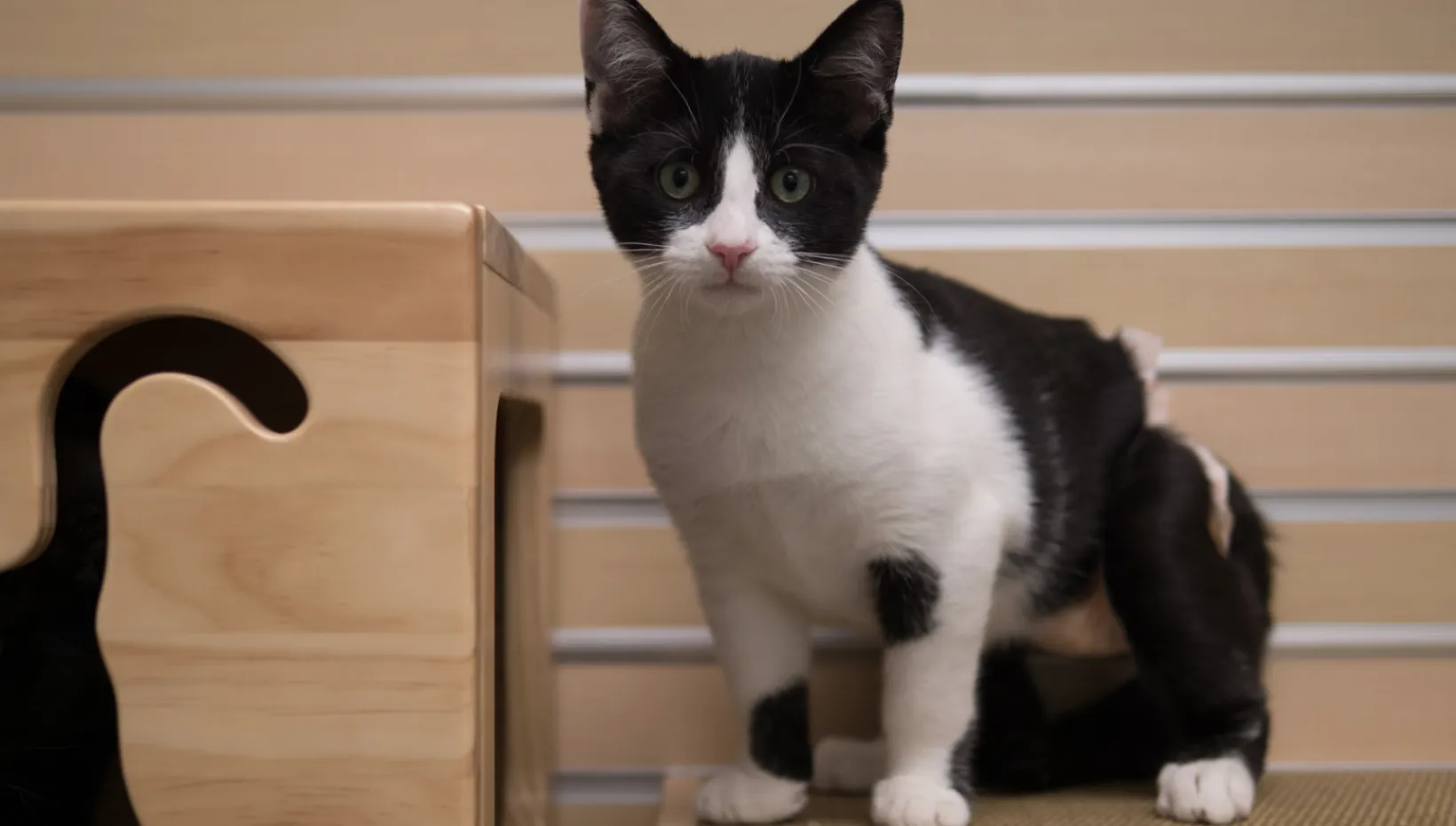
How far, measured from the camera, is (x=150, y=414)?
821 millimetres

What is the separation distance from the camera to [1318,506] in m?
1.36

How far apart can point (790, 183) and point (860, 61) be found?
0.38 ft

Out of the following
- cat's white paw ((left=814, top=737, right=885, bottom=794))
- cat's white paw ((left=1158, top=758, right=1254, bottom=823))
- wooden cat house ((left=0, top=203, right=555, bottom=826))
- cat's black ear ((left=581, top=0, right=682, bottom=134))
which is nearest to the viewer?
wooden cat house ((left=0, top=203, right=555, bottom=826))

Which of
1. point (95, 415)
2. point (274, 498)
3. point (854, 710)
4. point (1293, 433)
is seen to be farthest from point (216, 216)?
point (1293, 433)

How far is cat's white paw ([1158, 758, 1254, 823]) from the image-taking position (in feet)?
3.36

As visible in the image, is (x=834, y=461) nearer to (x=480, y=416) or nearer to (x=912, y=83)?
(x=480, y=416)

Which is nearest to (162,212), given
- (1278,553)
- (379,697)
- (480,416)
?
(480,416)

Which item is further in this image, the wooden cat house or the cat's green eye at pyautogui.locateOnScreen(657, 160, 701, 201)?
the cat's green eye at pyautogui.locateOnScreen(657, 160, 701, 201)

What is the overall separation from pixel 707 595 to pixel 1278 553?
730 mm

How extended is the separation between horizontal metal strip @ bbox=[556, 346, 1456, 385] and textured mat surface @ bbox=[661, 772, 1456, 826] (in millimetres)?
460

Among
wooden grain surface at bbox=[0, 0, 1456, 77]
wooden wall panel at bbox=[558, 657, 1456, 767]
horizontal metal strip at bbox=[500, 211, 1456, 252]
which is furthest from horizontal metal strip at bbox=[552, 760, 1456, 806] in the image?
wooden grain surface at bbox=[0, 0, 1456, 77]

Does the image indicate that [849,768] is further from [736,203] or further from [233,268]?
[233,268]

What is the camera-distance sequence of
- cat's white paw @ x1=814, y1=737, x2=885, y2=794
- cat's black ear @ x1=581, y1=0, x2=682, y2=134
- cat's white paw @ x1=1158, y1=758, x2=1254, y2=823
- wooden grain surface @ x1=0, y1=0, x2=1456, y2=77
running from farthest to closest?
wooden grain surface @ x1=0, y1=0, x2=1456, y2=77 < cat's white paw @ x1=814, y1=737, x2=885, y2=794 < cat's white paw @ x1=1158, y1=758, x2=1254, y2=823 < cat's black ear @ x1=581, y1=0, x2=682, y2=134

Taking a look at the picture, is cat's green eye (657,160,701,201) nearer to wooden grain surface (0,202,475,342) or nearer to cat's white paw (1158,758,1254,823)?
wooden grain surface (0,202,475,342)
